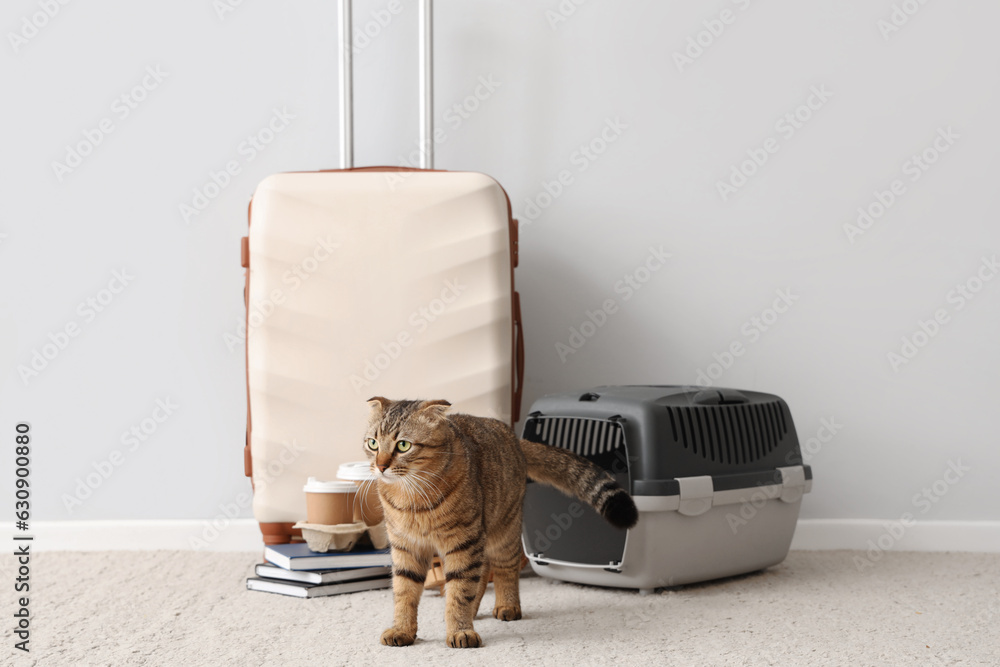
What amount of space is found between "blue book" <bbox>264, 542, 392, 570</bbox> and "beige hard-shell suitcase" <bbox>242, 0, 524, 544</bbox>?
0.46 feet

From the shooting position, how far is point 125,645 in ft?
3.95

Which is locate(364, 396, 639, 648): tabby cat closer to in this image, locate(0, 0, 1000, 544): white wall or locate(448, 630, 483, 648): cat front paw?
locate(448, 630, 483, 648): cat front paw

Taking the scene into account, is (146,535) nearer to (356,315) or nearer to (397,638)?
(356,315)

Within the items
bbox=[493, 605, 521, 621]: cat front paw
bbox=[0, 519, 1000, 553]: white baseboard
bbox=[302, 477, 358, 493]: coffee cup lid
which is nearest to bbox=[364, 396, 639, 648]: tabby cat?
bbox=[493, 605, 521, 621]: cat front paw

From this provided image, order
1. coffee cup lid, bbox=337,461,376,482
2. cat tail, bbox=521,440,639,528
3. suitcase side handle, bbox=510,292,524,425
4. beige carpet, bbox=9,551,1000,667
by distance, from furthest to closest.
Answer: suitcase side handle, bbox=510,292,524,425 → coffee cup lid, bbox=337,461,376,482 → cat tail, bbox=521,440,639,528 → beige carpet, bbox=9,551,1000,667

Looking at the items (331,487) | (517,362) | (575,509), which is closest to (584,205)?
(517,362)

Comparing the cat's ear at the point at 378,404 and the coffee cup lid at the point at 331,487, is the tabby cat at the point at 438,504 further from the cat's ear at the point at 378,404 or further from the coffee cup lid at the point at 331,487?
the coffee cup lid at the point at 331,487

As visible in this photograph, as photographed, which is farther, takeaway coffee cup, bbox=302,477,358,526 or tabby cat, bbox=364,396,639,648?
takeaway coffee cup, bbox=302,477,358,526

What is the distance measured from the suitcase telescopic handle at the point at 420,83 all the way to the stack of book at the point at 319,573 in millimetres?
846

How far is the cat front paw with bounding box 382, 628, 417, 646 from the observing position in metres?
1.20

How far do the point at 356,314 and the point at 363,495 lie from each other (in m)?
0.37

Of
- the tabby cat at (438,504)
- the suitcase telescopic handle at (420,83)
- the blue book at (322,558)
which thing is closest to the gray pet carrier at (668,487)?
the tabby cat at (438,504)

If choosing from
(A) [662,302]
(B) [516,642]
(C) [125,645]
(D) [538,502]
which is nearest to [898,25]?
(A) [662,302]

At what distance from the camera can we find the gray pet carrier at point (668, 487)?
4.78 feet
